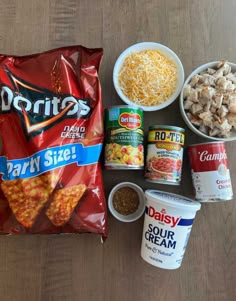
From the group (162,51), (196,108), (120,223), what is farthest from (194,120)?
(120,223)

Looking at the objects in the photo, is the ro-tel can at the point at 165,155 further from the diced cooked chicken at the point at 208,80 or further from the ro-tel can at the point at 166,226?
the diced cooked chicken at the point at 208,80

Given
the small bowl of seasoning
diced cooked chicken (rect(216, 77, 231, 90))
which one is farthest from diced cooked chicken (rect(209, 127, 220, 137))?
the small bowl of seasoning

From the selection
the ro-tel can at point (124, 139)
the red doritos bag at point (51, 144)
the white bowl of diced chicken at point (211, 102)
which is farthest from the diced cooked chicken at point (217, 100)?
the red doritos bag at point (51, 144)

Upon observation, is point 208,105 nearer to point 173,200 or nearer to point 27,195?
point 173,200

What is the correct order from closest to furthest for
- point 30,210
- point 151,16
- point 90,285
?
1. point 30,210
2. point 90,285
3. point 151,16

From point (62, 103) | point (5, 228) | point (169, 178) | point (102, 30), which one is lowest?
point (5, 228)

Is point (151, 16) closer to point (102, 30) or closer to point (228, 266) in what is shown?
point (102, 30)

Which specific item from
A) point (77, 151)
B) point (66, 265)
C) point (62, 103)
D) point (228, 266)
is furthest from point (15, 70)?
point (228, 266)
